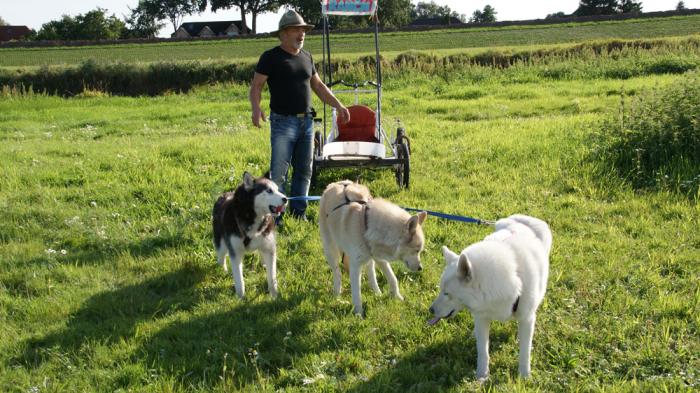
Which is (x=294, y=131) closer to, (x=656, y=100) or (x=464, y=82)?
(x=656, y=100)

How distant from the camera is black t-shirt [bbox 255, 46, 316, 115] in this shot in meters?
6.63

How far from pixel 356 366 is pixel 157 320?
6.61ft

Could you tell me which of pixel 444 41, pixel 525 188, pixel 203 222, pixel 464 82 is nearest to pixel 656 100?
pixel 525 188

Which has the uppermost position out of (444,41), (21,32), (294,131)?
(21,32)

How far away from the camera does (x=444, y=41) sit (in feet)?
150

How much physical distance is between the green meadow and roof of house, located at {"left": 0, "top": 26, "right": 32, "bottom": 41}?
9674 centimetres

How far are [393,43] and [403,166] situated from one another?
39482 millimetres

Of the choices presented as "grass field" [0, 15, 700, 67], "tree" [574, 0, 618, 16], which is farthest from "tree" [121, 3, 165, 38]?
"tree" [574, 0, 618, 16]

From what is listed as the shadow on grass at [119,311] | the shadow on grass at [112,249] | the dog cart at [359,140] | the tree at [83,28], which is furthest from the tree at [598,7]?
the shadow on grass at [119,311]

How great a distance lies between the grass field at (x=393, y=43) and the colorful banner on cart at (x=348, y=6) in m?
30.5

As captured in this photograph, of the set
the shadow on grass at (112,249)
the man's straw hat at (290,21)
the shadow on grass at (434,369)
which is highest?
the man's straw hat at (290,21)

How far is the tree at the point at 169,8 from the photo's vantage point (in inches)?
3583

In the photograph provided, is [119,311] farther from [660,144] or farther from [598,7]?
[598,7]

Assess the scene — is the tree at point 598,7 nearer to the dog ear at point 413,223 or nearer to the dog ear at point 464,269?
the dog ear at point 413,223
